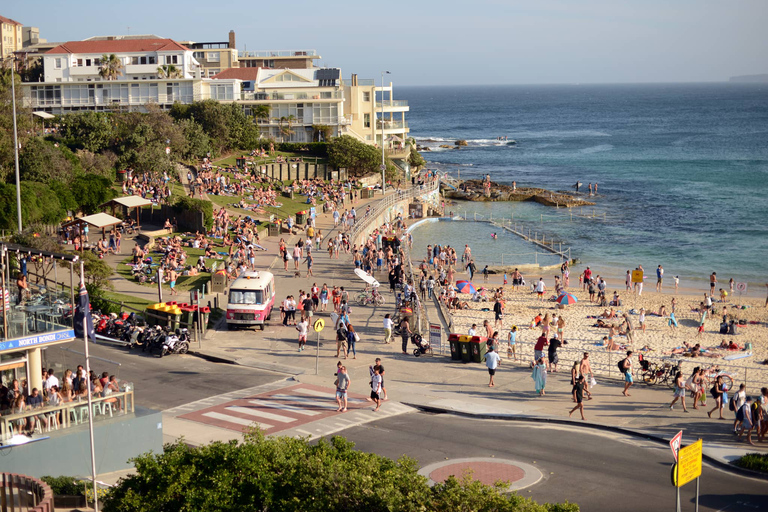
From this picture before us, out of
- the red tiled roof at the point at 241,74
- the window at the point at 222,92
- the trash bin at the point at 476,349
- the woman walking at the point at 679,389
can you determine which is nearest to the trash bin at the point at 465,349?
the trash bin at the point at 476,349

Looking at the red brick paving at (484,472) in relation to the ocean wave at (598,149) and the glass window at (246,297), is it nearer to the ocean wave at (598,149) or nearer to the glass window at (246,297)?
the glass window at (246,297)

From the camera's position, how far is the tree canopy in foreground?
38.5 ft

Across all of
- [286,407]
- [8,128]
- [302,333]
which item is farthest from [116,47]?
[286,407]

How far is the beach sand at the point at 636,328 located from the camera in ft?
91.9

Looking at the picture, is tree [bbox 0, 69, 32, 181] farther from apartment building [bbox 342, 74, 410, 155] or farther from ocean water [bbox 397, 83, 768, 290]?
apartment building [bbox 342, 74, 410, 155]

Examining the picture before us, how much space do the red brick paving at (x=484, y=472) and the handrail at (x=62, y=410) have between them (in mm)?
6911

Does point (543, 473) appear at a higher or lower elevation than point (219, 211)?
lower

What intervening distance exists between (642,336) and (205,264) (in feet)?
64.4

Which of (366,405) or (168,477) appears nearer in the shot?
(168,477)

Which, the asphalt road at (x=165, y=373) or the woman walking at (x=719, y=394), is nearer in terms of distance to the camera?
the woman walking at (x=719, y=394)

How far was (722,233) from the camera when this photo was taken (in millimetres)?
60344

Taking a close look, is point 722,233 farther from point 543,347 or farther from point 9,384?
point 9,384

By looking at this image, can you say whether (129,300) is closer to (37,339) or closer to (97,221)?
(97,221)

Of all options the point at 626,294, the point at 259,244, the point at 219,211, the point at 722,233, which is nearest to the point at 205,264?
the point at 259,244
